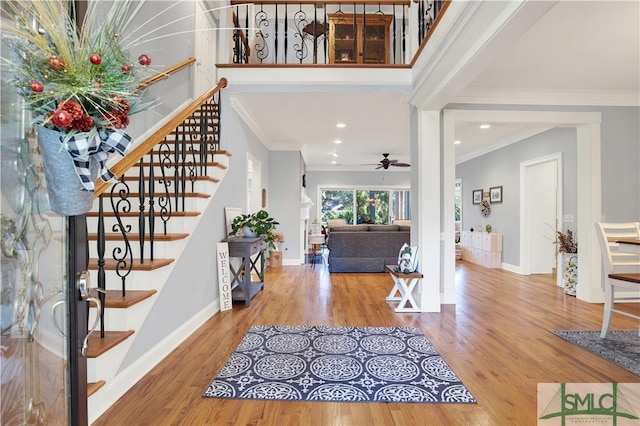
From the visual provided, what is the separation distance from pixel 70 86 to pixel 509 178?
7259 millimetres

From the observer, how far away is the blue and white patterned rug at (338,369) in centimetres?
194

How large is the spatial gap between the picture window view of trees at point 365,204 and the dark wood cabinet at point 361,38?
5.40 metres

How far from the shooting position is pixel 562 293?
15.1ft

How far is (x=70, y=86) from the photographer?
2.97 ft

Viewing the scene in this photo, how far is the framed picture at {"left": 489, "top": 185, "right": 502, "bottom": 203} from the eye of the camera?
Answer: 681 cm

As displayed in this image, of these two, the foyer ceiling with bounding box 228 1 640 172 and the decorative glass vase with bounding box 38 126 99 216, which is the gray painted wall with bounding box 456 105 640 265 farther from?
the decorative glass vase with bounding box 38 126 99 216

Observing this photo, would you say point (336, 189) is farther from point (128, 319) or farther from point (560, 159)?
point (128, 319)

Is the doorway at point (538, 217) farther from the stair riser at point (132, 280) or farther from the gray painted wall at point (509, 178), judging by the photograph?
the stair riser at point (132, 280)

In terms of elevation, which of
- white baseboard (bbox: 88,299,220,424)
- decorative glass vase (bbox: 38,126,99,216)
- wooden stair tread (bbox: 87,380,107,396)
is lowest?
white baseboard (bbox: 88,299,220,424)

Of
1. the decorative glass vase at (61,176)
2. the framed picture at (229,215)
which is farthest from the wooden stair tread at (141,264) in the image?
the framed picture at (229,215)

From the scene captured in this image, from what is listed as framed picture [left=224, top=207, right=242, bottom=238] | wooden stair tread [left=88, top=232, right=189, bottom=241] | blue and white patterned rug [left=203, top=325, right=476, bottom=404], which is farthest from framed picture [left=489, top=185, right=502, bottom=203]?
wooden stair tread [left=88, top=232, right=189, bottom=241]

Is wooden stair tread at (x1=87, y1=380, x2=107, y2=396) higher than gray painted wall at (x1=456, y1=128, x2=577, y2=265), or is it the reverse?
gray painted wall at (x1=456, y1=128, x2=577, y2=265)

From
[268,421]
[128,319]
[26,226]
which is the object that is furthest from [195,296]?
Result: [26,226]

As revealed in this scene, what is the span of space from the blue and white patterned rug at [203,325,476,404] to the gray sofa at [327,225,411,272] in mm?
3114
